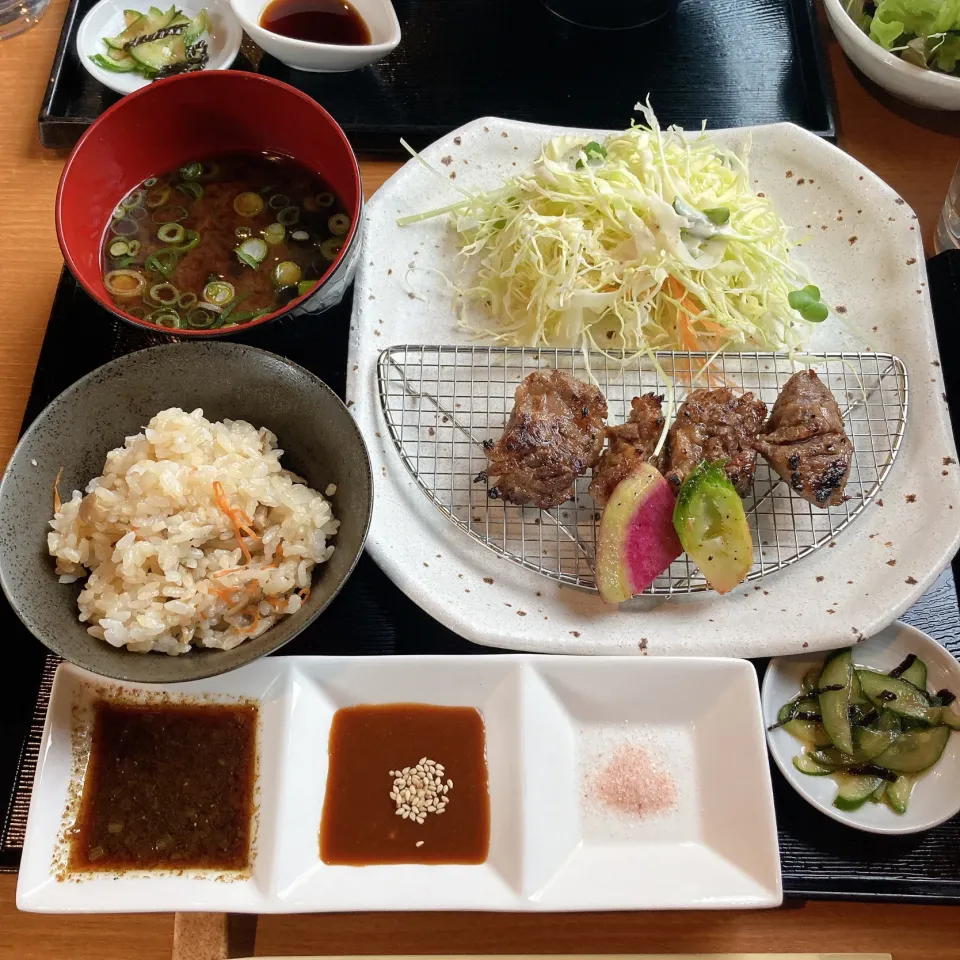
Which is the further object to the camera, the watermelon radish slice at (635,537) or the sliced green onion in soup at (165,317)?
the sliced green onion in soup at (165,317)

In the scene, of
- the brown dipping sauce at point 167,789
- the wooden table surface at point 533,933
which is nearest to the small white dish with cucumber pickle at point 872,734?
the wooden table surface at point 533,933

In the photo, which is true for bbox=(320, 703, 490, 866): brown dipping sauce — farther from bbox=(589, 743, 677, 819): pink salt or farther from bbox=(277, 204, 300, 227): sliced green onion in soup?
bbox=(277, 204, 300, 227): sliced green onion in soup

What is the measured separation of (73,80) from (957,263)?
12.3ft

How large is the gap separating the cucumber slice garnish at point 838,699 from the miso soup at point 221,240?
6.79ft

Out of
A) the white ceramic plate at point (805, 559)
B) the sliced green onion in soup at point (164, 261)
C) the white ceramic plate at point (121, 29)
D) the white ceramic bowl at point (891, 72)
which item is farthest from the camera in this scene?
the white ceramic plate at point (121, 29)

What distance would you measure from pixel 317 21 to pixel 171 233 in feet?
4.27

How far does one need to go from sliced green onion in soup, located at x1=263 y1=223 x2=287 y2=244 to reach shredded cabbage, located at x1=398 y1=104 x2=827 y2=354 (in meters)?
0.51

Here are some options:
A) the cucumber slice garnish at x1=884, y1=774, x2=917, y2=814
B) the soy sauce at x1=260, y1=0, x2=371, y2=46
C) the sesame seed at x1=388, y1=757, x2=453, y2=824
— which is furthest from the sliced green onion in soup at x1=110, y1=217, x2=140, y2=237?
the cucumber slice garnish at x1=884, y1=774, x2=917, y2=814

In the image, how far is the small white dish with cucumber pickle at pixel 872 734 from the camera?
7.08ft

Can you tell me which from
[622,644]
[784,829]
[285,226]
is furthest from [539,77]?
[784,829]

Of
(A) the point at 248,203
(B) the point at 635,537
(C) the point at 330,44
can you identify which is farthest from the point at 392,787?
(C) the point at 330,44

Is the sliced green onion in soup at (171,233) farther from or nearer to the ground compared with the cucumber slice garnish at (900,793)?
farther from the ground

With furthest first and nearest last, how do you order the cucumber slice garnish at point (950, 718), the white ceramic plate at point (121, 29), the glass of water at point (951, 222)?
the white ceramic plate at point (121, 29)
the glass of water at point (951, 222)
the cucumber slice garnish at point (950, 718)

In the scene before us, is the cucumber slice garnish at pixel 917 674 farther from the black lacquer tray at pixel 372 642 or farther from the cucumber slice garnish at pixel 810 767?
the cucumber slice garnish at pixel 810 767
